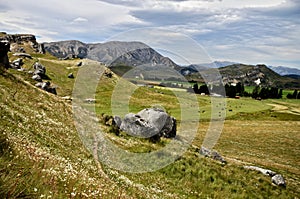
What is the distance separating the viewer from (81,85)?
423ft

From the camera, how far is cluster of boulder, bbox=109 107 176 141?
1469 inches

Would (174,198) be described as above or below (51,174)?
below

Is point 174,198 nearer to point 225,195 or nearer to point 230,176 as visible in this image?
point 225,195

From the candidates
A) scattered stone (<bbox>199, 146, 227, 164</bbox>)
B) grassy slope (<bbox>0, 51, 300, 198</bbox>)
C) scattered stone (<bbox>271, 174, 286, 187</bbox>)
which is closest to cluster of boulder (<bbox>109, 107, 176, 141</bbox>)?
grassy slope (<bbox>0, 51, 300, 198</bbox>)

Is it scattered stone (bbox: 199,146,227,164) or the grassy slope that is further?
scattered stone (bbox: 199,146,227,164)

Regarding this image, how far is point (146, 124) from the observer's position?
3756 cm

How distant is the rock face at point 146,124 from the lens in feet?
123

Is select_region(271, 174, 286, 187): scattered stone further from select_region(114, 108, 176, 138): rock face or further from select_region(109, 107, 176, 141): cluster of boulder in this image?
select_region(114, 108, 176, 138): rock face

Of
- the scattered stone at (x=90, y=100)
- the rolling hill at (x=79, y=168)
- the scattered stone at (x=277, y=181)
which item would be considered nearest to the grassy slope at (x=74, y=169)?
the rolling hill at (x=79, y=168)

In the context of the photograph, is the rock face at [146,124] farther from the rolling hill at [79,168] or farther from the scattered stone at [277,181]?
the scattered stone at [277,181]

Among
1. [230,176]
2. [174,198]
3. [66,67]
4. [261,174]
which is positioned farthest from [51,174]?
[66,67]

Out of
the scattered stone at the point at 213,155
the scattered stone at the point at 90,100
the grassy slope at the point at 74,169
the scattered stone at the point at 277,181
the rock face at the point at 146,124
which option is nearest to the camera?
the grassy slope at the point at 74,169

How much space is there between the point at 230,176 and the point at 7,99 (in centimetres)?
2283

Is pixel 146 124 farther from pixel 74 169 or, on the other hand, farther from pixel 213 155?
pixel 74 169
